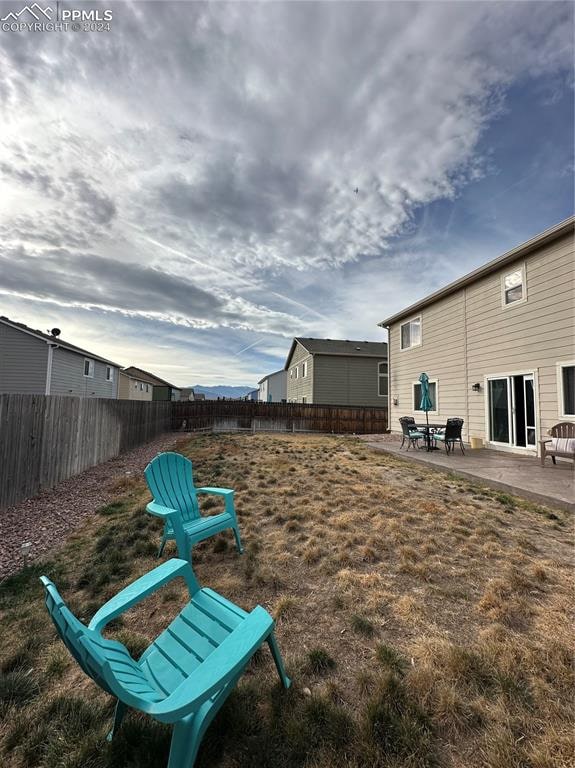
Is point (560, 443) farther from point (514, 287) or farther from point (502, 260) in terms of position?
point (502, 260)

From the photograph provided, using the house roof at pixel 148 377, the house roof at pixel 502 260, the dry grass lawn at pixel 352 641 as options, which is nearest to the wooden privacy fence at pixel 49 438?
the dry grass lawn at pixel 352 641

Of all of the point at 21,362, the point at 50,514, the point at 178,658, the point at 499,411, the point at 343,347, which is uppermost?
the point at 343,347

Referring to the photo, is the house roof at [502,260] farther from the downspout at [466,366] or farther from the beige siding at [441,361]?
the downspout at [466,366]

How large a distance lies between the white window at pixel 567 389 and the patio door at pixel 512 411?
75 centimetres

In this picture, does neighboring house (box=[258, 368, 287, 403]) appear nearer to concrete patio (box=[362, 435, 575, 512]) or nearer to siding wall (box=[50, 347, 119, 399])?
siding wall (box=[50, 347, 119, 399])

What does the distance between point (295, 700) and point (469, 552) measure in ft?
8.06

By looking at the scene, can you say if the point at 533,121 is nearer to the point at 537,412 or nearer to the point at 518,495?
the point at 537,412

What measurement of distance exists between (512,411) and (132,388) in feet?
98.5

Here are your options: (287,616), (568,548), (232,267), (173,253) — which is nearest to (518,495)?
(568,548)

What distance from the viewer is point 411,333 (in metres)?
13.6

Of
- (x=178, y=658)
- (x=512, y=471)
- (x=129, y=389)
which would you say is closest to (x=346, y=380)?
(x=512, y=471)

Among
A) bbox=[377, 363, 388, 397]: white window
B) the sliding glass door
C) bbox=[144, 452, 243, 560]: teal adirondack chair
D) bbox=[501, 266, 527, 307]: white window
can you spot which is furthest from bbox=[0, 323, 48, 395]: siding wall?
bbox=[501, 266, 527, 307]: white window

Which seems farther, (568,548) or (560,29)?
(560,29)

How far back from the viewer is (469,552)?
3348mm
